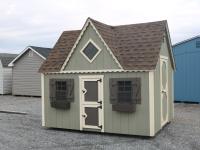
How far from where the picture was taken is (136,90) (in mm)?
9336

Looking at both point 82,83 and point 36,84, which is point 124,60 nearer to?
point 82,83

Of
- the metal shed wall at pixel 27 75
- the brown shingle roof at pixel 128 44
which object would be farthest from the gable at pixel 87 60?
the metal shed wall at pixel 27 75

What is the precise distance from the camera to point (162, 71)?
426 inches

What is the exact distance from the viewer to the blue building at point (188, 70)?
17.8 m

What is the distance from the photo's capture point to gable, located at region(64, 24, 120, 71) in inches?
390

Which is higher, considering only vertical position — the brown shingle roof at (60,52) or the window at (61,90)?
the brown shingle roof at (60,52)

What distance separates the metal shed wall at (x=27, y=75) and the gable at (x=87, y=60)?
46.5ft

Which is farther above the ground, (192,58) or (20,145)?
(192,58)

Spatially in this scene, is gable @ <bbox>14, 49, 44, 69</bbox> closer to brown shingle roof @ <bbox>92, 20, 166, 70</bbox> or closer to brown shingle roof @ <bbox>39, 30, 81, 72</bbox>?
brown shingle roof @ <bbox>39, 30, 81, 72</bbox>

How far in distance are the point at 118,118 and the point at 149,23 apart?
3.56 meters

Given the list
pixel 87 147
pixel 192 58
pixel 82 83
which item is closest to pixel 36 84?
pixel 192 58

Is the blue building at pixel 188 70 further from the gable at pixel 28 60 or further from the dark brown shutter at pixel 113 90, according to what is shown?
the gable at pixel 28 60

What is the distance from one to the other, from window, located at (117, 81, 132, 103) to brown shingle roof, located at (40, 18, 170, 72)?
0.48 metres

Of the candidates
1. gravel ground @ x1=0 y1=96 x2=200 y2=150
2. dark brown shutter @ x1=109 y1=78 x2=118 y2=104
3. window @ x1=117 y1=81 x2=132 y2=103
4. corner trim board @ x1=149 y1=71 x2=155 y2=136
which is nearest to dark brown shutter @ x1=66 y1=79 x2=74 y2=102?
gravel ground @ x1=0 y1=96 x2=200 y2=150
